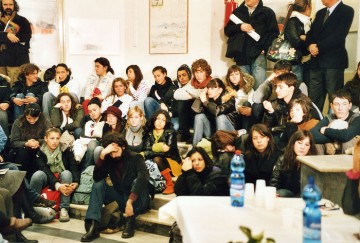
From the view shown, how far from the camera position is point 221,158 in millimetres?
5543

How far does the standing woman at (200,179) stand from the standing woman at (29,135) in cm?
204

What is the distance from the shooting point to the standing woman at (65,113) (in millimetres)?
6992

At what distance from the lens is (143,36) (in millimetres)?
8469

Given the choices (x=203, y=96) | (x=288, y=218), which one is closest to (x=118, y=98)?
(x=203, y=96)

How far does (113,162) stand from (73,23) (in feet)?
11.5

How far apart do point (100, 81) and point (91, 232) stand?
3.00m

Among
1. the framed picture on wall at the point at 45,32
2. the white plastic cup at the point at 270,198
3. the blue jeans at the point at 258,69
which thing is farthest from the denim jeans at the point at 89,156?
the white plastic cup at the point at 270,198

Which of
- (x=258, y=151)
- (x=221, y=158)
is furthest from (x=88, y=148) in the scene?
(x=258, y=151)

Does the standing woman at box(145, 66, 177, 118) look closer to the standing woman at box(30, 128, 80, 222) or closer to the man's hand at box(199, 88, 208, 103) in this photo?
the man's hand at box(199, 88, 208, 103)

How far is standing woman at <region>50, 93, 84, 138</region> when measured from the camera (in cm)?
699

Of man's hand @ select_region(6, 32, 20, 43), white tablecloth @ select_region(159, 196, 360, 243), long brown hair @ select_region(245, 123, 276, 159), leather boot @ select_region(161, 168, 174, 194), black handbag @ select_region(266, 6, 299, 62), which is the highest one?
man's hand @ select_region(6, 32, 20, 43)

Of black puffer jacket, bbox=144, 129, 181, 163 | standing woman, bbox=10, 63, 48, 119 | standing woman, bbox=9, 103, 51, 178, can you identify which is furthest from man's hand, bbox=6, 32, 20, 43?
black puffer jacket, bbox=144, 129, 181, 163

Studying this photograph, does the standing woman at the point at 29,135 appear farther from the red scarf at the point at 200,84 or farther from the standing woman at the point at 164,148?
the red scarf at the point at 200,84

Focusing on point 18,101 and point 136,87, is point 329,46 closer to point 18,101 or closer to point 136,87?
point 136,87
